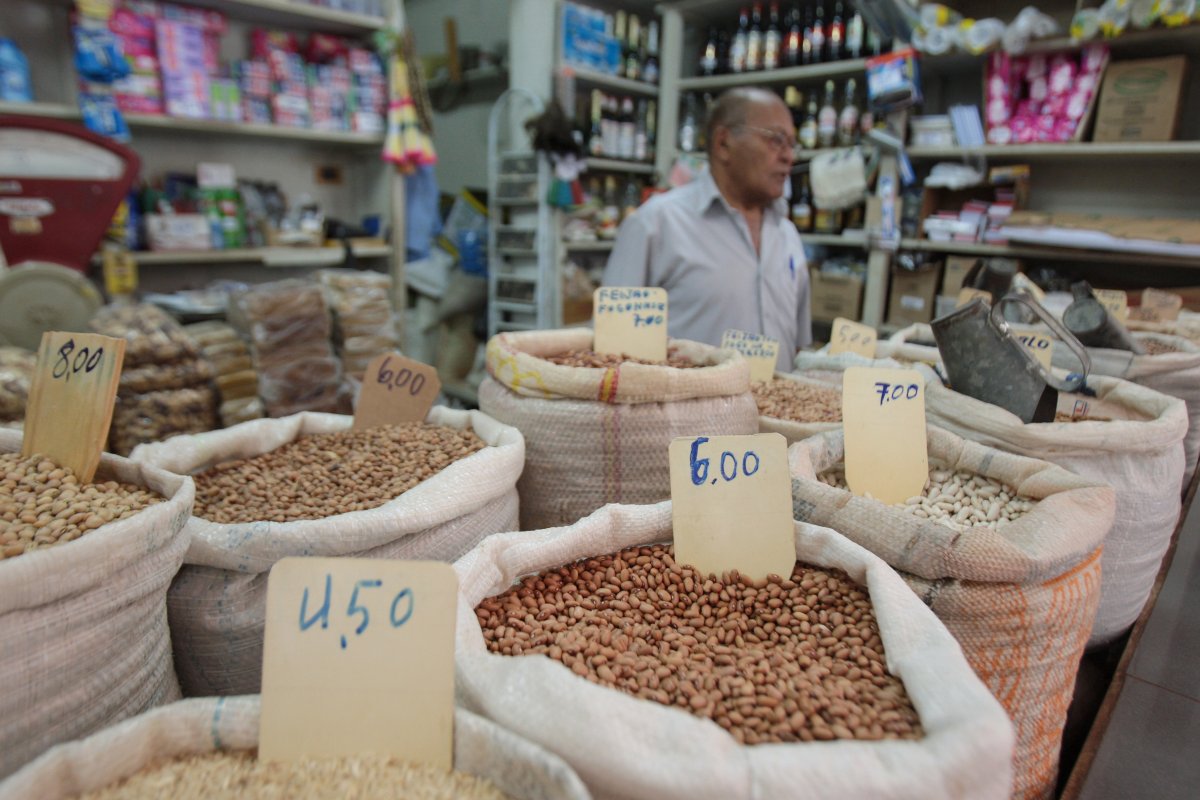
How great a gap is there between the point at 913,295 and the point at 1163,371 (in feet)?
6.38

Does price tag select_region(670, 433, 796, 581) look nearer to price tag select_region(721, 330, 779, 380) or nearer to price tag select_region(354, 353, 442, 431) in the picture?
price tag select_region(354, 353, 442, 431)

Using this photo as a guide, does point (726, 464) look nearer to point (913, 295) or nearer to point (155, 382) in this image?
point (155, 382)

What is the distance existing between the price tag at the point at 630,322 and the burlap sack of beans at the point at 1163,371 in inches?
36.5

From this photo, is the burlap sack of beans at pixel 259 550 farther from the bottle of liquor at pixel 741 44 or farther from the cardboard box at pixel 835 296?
the bottle of liquor at pixel 741 44

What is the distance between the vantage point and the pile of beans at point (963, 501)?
2.85 ft

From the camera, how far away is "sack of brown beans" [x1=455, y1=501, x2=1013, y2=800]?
0.46 meters

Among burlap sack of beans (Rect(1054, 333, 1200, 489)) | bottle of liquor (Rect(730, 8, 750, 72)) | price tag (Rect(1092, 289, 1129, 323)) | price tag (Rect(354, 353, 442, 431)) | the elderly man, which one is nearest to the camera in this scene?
price tag (Rect(354, 353, 442, 431))

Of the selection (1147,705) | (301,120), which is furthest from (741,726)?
(301,120)

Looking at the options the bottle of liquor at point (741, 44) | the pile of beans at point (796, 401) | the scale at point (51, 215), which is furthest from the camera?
the bottle of liquor at point (741, 44)

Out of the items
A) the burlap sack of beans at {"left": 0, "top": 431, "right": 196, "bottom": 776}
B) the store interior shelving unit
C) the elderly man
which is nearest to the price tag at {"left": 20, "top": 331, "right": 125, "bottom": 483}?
the burlap sack of beans at {"left": 0, "top": 431, "right": 196, "bottom": 776}

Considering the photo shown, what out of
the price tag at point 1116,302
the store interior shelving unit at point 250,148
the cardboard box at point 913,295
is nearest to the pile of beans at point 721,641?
the price tag at point 1116,302

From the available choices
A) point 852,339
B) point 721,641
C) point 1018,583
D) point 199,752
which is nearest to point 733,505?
point 721,641

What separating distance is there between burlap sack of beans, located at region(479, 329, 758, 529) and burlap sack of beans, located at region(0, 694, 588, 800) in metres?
0.55

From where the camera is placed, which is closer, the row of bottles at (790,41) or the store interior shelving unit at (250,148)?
the store interior shelving unit at (250,148)
